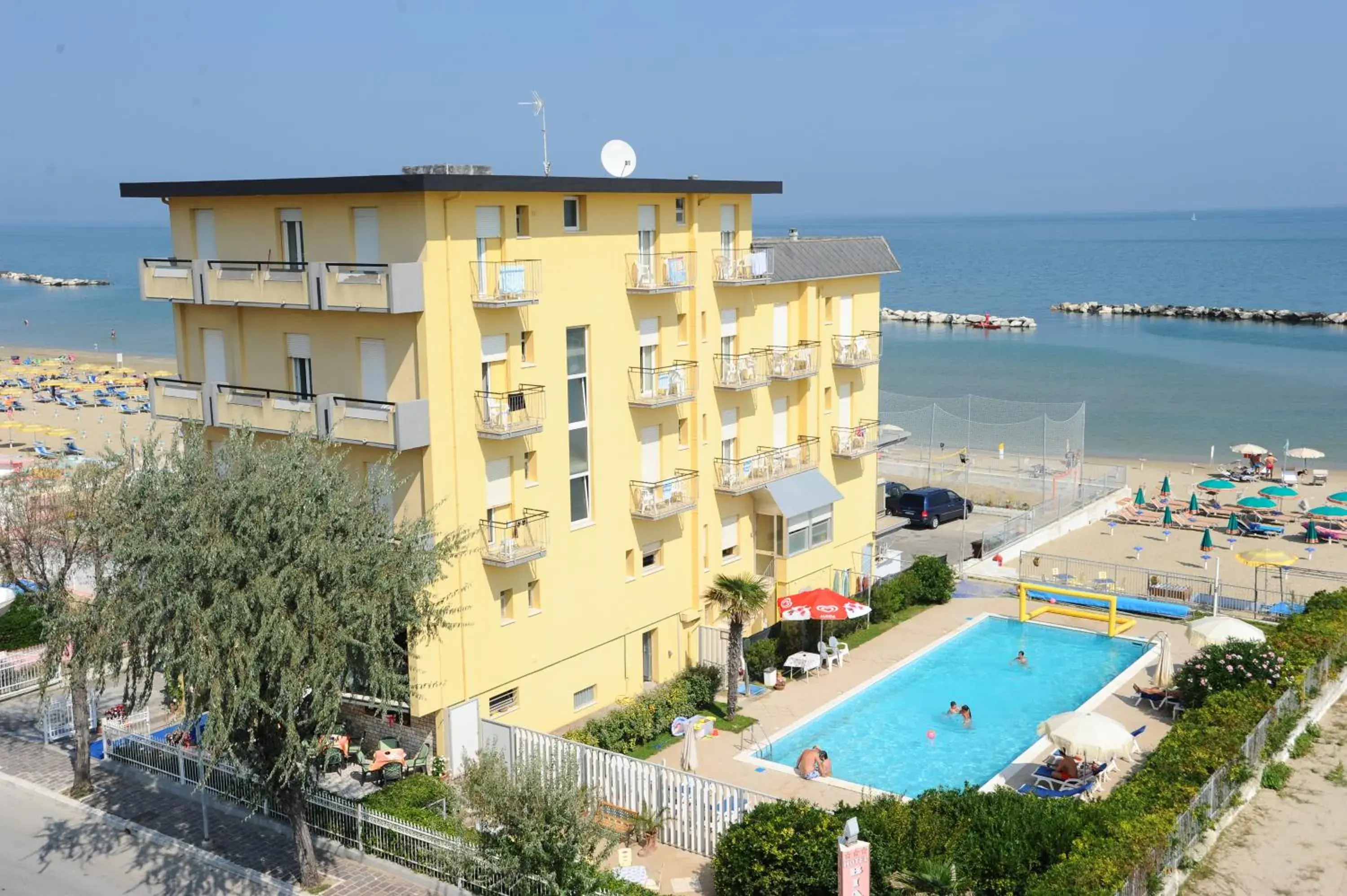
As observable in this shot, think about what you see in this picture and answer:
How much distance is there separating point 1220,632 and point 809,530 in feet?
35.9

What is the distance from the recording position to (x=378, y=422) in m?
23.2

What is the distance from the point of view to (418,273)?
74.9 ft

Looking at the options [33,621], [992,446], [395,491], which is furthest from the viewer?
[992,446]

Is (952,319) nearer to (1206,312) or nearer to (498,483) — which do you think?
(1206,312)

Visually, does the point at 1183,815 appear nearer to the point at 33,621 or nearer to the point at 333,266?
the point at 333,266

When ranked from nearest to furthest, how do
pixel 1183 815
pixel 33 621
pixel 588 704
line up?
pixel 1183 815 → pixel 588 704 → pixel 33 621

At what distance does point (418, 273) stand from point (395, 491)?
455 cm

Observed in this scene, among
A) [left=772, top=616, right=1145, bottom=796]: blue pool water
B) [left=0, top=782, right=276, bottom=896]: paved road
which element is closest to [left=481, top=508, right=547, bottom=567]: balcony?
[left=772, top=616, right=1145, bottom=796]: blue pool water

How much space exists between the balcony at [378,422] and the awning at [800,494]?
464 inches

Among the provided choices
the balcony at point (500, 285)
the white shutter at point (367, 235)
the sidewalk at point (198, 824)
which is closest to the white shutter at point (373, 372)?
the white shutter at point (367, 235)

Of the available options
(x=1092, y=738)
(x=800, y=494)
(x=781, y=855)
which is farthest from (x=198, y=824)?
(x=1092, y=738)

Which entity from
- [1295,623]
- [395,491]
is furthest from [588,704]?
[1295,623]

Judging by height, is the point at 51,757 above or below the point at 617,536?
below

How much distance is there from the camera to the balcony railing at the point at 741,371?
30.8 m
